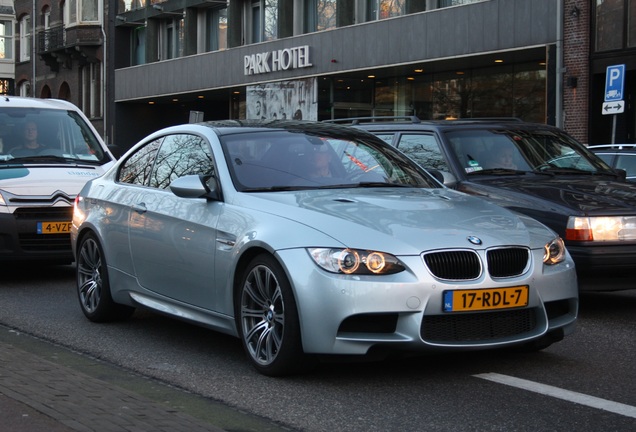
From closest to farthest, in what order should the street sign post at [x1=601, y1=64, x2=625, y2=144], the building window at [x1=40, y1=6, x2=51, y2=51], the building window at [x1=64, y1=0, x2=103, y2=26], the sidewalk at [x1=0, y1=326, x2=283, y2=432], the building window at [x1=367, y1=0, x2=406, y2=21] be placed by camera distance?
the sidewalk at [x1=0, y1=326, x2=283, y2=432] < the street sign post at [x1=601, y1=64, x2=625, y2=144] < the building window at [x1=367, y1=0, x2=406, y2=21] < the building window at [x1=64, y1=0, x2=103, y2=26] < the building window at [x1=40, y1=6, x2=51, y2=51]

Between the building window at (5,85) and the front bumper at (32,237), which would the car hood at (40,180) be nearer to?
the front bumper at (32,237)

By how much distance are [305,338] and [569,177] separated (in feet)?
14.4

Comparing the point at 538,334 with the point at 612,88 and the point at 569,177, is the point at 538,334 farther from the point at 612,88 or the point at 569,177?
the point at 612,88

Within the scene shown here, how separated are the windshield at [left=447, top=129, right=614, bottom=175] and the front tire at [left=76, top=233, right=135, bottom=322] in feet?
11.0

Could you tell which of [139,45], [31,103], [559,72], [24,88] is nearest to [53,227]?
[31,103]

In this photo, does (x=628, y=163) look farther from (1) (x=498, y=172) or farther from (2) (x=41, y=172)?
(2) (x=41, y=172)

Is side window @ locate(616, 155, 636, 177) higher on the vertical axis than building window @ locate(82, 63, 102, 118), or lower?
lower

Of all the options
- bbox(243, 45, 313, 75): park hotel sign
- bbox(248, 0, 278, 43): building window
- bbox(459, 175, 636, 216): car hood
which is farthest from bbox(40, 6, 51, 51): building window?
bbox(459, 175, 636, 216): car hood

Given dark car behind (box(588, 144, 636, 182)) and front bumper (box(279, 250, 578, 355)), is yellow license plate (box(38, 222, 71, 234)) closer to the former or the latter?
front bumper (box(279, 250, 578, 355))

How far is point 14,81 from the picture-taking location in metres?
63.2

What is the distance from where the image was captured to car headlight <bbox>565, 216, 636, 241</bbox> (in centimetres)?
817

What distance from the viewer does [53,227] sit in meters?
10.9

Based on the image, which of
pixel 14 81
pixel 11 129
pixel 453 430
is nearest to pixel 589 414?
pixel 453 430

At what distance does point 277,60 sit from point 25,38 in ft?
95.1
